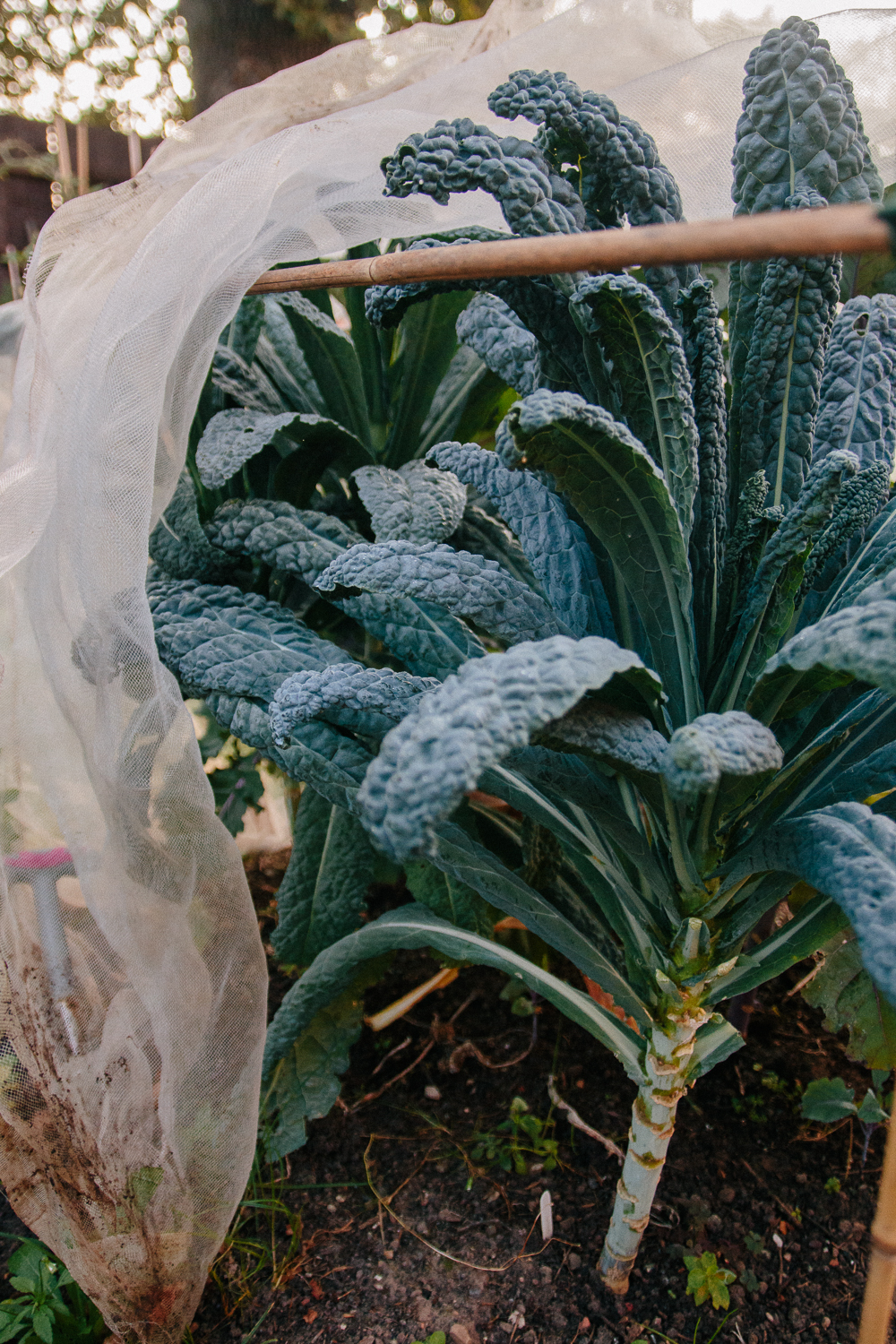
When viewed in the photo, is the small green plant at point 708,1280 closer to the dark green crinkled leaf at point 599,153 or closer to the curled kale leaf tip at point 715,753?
the curled kale leaf tip at point 715,753

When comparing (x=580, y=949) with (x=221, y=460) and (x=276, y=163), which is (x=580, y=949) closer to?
(x=221, y=460)

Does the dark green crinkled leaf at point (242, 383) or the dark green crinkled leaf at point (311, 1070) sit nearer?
the dark green crinkled leaf at point (311, 1070)

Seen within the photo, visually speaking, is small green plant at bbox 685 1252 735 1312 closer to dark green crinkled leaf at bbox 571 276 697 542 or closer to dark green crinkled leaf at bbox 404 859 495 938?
dark green crinkled leaf at bbox 404 859 495 938

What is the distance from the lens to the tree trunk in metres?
1.98

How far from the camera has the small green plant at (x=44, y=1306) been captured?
0.81 meters

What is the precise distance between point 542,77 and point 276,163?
0.36 meters

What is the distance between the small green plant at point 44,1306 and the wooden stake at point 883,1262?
0.76 meters

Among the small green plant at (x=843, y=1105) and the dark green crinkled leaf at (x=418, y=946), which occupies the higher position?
the dark green crinkled leaf at (x=418, y=946)

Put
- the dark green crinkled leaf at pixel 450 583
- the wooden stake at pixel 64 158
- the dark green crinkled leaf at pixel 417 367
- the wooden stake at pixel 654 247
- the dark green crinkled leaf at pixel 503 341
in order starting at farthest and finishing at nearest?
the wooden stake at pixel 64 158 → the dark green crinkled leaf at pixel 417 367 → the dark green crinkled leaf at pixel 503 341 → the dark green crinkled leaf at pixel 450 583 → the wooden stake at pixel 654 247

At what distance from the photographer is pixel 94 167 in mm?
2334

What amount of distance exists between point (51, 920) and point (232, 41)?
2.22 m

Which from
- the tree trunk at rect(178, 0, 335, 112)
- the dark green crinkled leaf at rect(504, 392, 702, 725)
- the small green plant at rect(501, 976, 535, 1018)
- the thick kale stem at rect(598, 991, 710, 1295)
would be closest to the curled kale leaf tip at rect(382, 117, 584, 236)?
the dark green crinkled leaf at rect(504, 392, 702, 725)

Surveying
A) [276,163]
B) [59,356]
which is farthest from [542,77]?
[59,356]

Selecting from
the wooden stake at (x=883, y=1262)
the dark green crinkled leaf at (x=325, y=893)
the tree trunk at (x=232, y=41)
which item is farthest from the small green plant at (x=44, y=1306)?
the tree trunk at (x=232, y=41)
